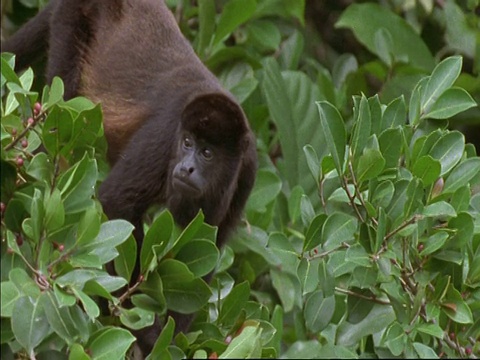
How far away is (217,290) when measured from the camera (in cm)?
313

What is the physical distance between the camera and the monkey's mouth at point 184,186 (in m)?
3.34

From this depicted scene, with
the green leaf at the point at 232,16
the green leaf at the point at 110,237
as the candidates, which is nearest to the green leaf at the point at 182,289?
the green leaf at the point at 110,237

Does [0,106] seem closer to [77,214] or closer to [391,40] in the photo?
[77,214]

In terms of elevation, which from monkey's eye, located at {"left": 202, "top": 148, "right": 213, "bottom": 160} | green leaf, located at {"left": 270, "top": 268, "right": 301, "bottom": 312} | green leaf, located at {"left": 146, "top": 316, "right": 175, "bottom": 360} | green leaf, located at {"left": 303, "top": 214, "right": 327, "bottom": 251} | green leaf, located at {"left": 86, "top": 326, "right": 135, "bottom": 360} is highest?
green leaf, located at {"left": 86, "top": 326, "right": 135, "bottom": 360}

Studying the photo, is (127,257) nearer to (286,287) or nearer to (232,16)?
(286,287)

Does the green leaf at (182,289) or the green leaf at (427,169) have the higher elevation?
the green leaf at (427,169)

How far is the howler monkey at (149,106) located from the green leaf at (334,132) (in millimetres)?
832

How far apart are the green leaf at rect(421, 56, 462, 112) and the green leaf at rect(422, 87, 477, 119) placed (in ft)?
0.06

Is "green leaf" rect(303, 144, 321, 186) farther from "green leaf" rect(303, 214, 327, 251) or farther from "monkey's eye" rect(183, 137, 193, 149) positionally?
"monkey's eye" rect(183, 137, 193, 149)

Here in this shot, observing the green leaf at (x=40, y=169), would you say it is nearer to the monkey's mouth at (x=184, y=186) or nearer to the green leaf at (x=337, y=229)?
the green leaf at (x=337, y=229)

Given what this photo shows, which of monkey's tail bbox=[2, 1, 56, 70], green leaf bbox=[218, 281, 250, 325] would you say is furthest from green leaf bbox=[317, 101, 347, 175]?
monkey's tail bbox=[2, 1, 56, 70]

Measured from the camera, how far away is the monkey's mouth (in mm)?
3344

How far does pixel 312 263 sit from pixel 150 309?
507 mm

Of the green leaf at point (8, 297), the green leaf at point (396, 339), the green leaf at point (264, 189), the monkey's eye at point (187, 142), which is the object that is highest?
the green leaf at point (8, 297)
